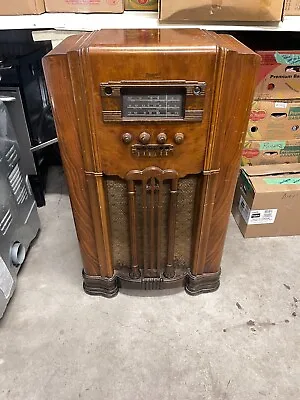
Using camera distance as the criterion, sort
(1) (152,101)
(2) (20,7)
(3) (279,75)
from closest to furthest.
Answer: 1. (1) (152,101)
2. (2) (20,7)
3. (3) (279,75)

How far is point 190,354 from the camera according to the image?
1.13 metres

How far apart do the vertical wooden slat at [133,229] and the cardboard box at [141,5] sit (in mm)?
790

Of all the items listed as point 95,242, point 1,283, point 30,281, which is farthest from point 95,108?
point 30,281

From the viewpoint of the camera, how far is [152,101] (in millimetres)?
896

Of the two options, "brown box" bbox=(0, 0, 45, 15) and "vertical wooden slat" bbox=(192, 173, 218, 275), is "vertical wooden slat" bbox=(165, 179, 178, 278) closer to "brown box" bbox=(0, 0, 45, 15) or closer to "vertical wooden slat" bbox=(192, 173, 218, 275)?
"vertical wooden slat" bbox=(192, 173, 218, 275)

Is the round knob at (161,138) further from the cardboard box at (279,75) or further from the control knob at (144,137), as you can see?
the cardboard box at (279,75)

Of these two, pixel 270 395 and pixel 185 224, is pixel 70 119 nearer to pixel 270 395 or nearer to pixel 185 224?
pixel 185 224

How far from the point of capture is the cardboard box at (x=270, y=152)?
5.23 feet

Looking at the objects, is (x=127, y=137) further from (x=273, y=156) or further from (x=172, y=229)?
(x=273, y=156)

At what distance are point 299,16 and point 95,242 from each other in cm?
113

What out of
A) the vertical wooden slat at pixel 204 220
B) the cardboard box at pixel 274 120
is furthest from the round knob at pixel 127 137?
the cardboard box at pixel 274 120

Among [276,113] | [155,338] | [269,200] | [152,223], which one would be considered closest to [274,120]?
[276,113]

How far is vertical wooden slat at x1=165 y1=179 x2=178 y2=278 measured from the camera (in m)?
1.07

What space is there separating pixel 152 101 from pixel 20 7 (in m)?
0.76
